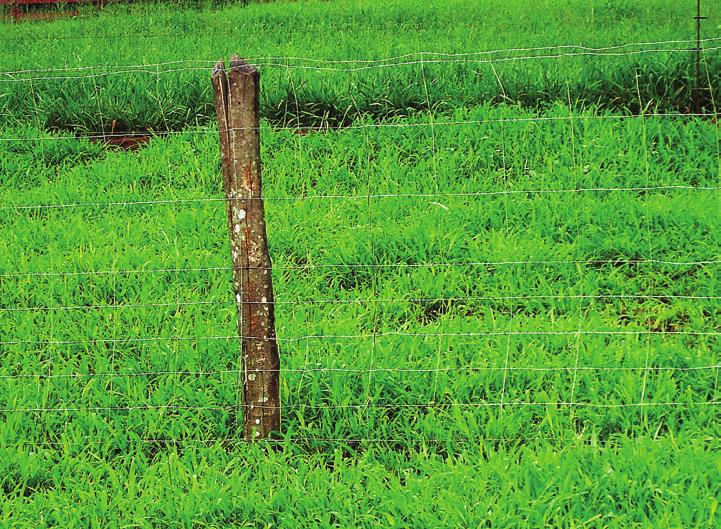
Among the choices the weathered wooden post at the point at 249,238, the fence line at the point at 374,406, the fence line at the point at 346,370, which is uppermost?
the weathered wooden post at the point at 249,238

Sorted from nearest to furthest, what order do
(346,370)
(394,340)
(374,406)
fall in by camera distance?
1. (374,406)
2. (346,370)
3. (394,340)

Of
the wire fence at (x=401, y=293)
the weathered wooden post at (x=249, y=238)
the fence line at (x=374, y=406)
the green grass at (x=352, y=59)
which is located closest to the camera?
the weathered wooden post at (x=249, y=238)

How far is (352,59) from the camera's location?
8227 millimetres

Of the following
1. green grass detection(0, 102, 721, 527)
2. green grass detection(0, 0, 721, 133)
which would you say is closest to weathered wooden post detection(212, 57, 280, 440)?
green grass detection(0, 102, 721, 527)

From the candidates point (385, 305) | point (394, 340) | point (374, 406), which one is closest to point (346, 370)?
point (374, 406)

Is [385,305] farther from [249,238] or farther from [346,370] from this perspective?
[249,238]

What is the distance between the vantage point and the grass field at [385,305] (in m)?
3.14

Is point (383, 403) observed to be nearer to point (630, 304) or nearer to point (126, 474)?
point (126, 474)

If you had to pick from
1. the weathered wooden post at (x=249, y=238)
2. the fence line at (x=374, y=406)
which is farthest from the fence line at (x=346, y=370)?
the weathered wooden post at (x=249, y=238)

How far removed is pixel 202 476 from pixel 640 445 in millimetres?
1716

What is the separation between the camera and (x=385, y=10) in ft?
33.7

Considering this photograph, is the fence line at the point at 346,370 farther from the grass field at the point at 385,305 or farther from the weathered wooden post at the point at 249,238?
the weathered wooden post at the point at 249,238

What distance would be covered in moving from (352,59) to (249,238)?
5.24 metres

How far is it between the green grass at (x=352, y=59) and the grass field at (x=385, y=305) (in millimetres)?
40
